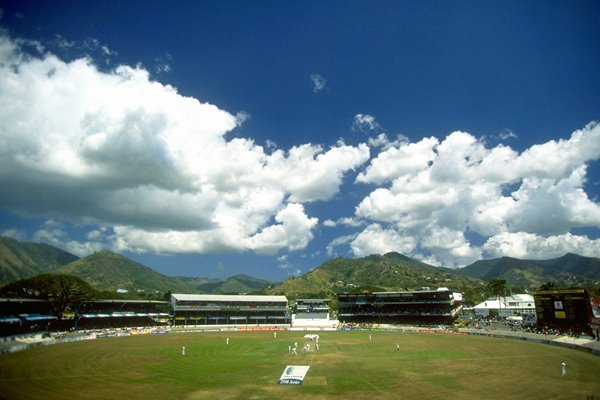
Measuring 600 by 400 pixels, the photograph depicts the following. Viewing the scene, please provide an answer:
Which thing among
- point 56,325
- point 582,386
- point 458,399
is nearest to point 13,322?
point 56,325

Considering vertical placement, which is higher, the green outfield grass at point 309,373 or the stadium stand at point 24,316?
the stadium stand at point 24,316

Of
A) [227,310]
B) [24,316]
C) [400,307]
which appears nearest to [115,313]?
[24,316]

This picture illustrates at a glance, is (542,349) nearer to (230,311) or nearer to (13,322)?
(230,311)

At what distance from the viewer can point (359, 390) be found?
107 feet

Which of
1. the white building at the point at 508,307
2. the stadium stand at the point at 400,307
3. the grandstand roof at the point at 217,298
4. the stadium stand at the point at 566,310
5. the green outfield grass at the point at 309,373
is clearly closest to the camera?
the green outfield grass at the point at 309,373

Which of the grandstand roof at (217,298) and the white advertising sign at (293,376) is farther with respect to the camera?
the grandstand roof at (217,298)

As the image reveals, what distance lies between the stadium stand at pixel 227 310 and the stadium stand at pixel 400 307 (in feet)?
72.0

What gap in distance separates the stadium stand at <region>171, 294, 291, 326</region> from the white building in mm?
80633

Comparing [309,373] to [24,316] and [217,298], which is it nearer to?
[24,316]

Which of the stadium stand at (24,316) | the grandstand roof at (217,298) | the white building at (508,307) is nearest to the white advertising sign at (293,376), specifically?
the stadium stand at (24,316)

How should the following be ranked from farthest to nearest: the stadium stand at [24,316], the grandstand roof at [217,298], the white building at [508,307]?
the white building at [508,307]
the grandstand roof at [217,298]
the stadium stand at [24,316]

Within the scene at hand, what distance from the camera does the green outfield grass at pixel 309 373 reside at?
31562 millimetres

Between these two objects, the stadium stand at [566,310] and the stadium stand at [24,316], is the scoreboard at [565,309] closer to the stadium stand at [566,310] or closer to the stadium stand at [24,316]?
the stadium stand at [566,310]

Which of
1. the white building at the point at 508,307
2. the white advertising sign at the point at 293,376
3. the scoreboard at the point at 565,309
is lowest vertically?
the white building at the point at 508,307
